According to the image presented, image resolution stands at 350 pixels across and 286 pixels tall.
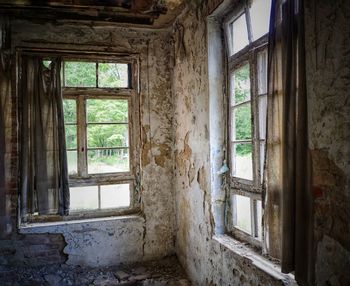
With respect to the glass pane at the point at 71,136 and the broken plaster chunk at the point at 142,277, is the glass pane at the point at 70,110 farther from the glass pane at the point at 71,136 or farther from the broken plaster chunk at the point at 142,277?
the broken plaster chunk at the point at 142,277

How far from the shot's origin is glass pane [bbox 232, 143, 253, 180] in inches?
93.4

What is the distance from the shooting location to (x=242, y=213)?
2.54 metres

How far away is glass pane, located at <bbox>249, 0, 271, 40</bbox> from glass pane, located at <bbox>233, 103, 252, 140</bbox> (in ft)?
1.81

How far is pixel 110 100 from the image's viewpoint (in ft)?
12.4

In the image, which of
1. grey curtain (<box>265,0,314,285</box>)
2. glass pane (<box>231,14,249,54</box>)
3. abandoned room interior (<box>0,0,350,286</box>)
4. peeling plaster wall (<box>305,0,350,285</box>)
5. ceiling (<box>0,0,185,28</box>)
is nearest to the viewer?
peeling plaster wall (<box>305,0,350,285</box>)

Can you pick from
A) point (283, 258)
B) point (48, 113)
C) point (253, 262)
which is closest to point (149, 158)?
point (48, 113)

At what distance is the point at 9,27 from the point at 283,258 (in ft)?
11.7

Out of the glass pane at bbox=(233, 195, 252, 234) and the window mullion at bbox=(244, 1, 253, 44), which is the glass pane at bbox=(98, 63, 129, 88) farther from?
the glass pane at bbox=(233, 195, 252, 234)

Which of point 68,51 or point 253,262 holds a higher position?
point 68,51

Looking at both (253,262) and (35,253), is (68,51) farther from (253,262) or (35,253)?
(253,262)

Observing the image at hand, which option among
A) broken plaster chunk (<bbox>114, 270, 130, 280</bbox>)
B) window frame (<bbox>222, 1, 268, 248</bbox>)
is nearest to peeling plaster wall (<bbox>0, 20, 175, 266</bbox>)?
broken plaster chunk (<bbox>114, 270, 130, 280</bbox>)

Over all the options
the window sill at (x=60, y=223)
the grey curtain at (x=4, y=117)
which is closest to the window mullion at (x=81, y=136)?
the window sill at (x=60, y=223)

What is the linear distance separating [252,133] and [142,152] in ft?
5.91

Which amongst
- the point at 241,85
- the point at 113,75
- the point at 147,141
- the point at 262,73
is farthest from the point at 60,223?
the point at 262,73
